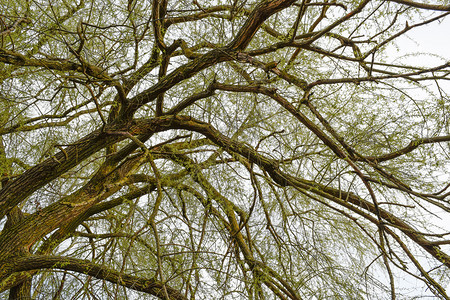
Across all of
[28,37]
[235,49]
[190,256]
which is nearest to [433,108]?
[235,49]

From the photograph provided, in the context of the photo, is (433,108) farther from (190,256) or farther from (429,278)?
(190,256)

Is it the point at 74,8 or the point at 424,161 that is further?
the point at 74,8

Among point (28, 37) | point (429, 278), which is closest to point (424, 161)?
point (429, 278)

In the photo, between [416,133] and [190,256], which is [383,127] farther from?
[190,256]

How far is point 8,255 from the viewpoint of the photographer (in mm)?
3117

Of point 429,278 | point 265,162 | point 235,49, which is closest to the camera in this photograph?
point 429,278

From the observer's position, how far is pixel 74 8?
3879mm

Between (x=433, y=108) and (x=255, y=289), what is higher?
(x=433, y=108)

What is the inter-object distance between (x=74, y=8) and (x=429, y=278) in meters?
3.57

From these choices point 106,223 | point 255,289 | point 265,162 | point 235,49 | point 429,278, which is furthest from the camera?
point 106,223

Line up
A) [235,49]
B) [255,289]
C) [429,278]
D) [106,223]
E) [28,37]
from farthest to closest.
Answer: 1. [106,223]
2. [28,37]
3. [255,289]
4. [235,49]
5. [429,278]

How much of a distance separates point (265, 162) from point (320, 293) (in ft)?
2.97

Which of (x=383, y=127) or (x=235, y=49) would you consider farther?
(x=383, y=127)

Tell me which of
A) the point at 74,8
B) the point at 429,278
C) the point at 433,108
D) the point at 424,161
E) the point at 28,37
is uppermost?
the point at 74,8
